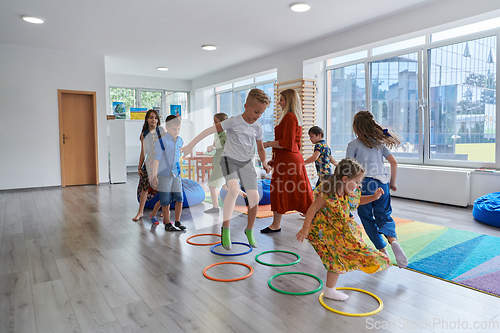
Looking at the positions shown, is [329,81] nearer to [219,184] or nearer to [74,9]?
[219,184]

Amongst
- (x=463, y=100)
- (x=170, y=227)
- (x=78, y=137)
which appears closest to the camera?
(x=170, y=227)

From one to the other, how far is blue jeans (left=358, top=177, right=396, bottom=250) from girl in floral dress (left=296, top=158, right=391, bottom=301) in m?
0.51

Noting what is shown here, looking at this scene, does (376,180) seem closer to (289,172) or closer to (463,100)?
(289,172)

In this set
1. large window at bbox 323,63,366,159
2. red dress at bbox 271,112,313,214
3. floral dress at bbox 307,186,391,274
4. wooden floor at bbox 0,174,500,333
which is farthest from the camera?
large window at bbox 323,63,366,159

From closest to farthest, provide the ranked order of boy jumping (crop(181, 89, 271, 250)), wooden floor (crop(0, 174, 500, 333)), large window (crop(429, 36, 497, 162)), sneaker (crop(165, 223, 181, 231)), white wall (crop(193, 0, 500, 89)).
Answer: wooden floor (crop(0, 174, 500, 333)) → boy jumping (crop(181, 89, 271, 250)) → sneaker (crop(165, 223, 181, 231)) → white wall (crop(193, 0, 500, 89)) → large window (crop(429, 36, 497, 162))

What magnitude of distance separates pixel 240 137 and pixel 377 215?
1262 mm

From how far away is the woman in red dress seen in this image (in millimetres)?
3316

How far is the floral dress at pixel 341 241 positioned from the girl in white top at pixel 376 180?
0.52 metres

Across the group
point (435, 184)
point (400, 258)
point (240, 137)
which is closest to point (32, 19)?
point (240, 137)

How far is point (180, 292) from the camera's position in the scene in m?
2.21

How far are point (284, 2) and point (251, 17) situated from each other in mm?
730

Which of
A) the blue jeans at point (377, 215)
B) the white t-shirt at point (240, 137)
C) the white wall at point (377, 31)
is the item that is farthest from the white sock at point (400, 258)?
the white wall at point (377, 31)

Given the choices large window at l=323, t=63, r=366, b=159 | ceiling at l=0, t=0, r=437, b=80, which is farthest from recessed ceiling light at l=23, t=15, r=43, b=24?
large window at l=323, t=63, r=366, b=159

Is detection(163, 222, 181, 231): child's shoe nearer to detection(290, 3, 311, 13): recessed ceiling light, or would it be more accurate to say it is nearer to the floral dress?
the floral dress
